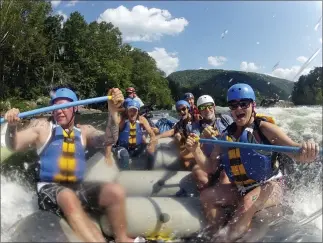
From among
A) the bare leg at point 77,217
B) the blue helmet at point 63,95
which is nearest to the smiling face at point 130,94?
the blue helmet at point 63,95

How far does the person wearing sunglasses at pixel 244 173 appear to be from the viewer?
9.18 ft

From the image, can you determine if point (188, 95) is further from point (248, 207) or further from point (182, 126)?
point (248, 207)

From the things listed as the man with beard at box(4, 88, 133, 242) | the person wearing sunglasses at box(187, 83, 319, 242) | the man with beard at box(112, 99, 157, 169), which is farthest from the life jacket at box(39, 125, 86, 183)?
the man with beard at box(112, 99, 157, 169)

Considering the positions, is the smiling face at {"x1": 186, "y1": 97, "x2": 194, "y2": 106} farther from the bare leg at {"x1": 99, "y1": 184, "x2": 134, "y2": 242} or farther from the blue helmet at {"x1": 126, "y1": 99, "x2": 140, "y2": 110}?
the bare leg at {"x1": 99, "y1": 184, "x2": 134, "y2": 242}

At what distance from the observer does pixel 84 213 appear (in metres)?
2.51

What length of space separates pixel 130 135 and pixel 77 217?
201cm

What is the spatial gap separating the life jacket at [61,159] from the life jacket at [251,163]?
1080mm

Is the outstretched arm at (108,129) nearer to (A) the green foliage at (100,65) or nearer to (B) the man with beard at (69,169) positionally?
(B) the man with beard at (69,169)

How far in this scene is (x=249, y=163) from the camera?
9.32 ft

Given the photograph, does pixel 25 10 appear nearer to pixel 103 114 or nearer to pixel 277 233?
pixel 103 114

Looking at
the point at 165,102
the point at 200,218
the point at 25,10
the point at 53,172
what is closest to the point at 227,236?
the point at 200,218

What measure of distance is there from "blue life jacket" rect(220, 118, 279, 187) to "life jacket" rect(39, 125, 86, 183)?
1.07 meters

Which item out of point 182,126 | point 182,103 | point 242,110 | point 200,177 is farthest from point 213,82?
point 242,110

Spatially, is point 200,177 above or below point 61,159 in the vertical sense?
below
